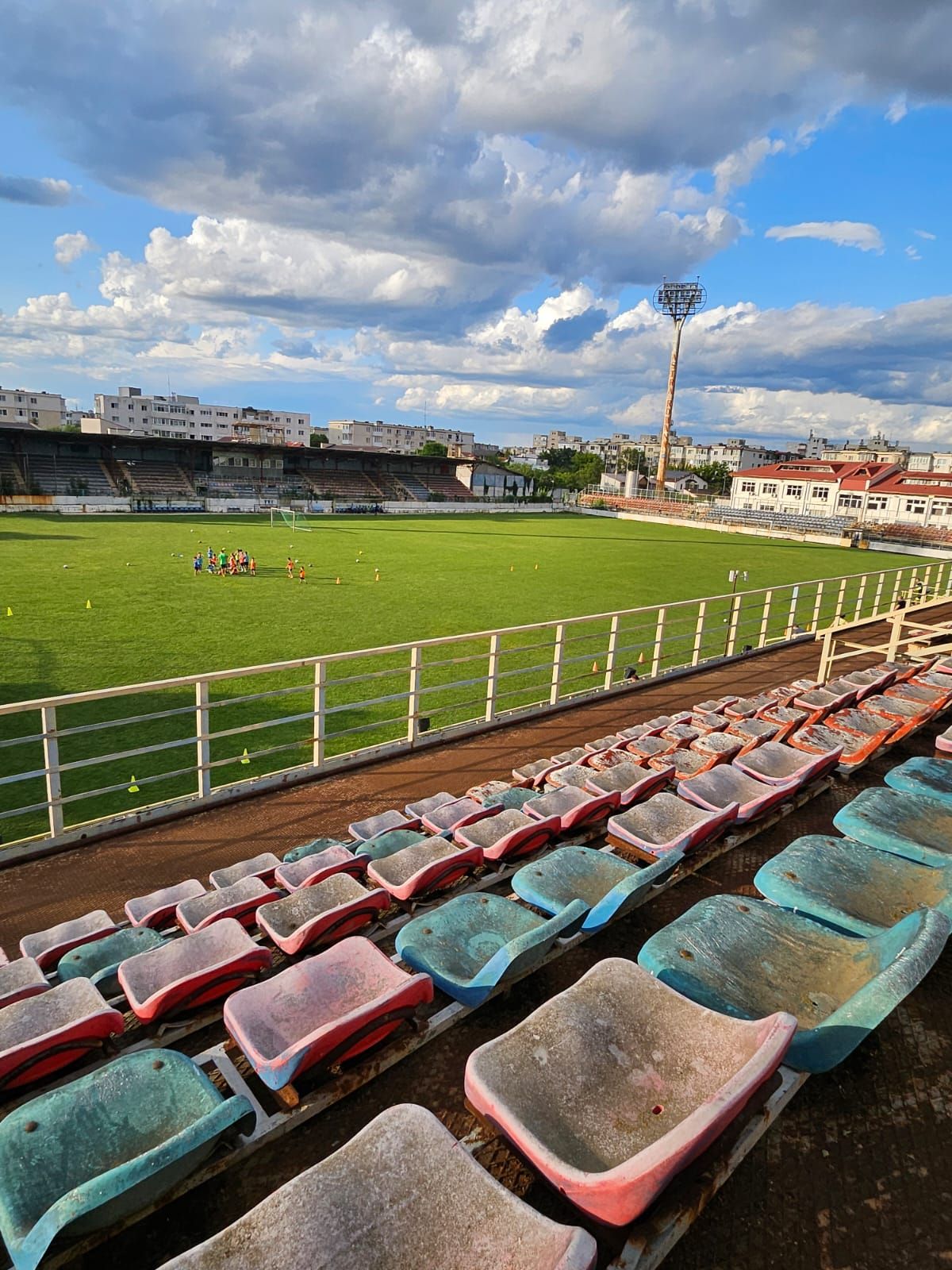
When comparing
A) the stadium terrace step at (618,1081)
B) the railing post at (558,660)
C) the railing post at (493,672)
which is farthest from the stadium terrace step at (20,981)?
the railing post at (558,660)

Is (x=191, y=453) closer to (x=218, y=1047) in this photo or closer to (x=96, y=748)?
(x=96, y=748)

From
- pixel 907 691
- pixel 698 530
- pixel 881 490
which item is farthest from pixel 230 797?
pixel 881 490

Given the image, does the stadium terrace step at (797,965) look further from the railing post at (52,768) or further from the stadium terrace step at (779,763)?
the railing post at (52,768)

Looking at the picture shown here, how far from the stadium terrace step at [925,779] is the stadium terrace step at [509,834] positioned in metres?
2.05

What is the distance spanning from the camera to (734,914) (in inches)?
111

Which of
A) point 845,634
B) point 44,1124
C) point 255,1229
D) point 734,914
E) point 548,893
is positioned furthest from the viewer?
point 845,634

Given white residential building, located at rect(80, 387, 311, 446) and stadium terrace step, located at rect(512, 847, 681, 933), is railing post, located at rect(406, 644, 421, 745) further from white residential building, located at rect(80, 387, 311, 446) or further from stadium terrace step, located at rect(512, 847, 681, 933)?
white residential building, located at rect(80, 387, 311, 446)

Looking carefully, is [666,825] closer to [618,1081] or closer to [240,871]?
[618,1081]

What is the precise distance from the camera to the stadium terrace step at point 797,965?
207cm

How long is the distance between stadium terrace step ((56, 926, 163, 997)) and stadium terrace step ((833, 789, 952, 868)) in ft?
11.6

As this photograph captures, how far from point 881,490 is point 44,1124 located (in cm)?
7372

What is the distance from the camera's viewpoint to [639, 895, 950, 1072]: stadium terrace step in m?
2.07

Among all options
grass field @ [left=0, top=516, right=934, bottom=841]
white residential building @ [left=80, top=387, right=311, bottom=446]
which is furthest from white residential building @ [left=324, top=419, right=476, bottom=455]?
grass field @ [left=0, top=516, right=934, bottom=841]

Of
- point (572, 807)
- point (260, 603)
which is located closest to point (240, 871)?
point (572, 807)
